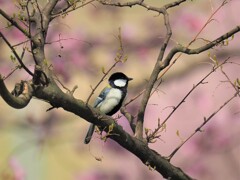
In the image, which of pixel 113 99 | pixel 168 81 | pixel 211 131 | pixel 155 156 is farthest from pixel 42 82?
pixel 211 131

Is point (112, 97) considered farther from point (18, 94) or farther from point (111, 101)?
point (18, 94)

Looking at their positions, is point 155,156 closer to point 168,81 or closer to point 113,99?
point 113,99

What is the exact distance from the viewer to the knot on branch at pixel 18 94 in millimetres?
2765

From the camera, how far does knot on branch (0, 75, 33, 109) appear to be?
277 centimetres

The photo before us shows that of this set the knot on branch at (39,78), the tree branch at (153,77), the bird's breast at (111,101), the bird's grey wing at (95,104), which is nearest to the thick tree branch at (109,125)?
the knot on branch at (39,78)

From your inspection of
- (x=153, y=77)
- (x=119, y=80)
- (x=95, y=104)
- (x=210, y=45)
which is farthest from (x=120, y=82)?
(x=210, y=45)

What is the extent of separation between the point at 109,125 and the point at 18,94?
66cm

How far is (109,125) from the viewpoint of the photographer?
3.40m

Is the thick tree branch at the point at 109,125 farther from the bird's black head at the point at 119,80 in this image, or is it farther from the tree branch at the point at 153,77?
the bird's black head at the point at 119,80

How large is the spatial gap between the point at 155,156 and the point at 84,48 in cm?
391

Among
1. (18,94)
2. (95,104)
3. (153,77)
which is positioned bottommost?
(95,104)

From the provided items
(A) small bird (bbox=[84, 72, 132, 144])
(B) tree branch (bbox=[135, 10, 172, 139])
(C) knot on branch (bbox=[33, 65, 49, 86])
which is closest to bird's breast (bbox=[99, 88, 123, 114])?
(A) small bird (bbox=[84, 72, 132, 144])

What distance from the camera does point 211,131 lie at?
7.10 meters

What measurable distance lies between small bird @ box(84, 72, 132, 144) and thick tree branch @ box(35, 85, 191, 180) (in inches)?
42.1
